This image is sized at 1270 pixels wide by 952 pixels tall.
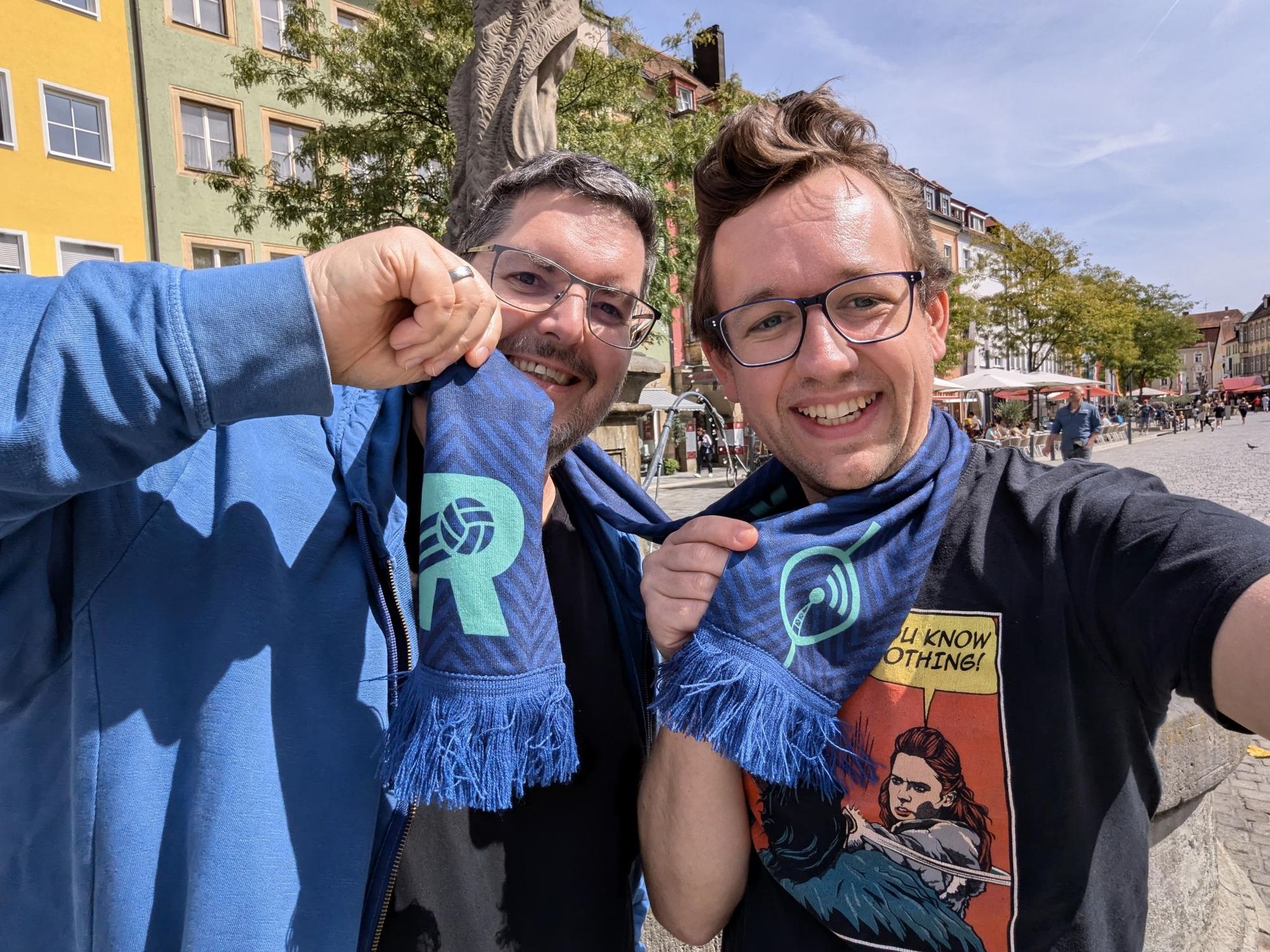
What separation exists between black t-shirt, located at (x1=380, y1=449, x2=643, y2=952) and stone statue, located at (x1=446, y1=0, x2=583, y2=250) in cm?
463

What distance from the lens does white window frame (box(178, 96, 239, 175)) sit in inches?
720

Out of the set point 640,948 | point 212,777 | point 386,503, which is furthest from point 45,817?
point 640,948

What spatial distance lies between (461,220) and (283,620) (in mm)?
5967

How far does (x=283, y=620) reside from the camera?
1182 mm

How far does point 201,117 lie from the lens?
61.5 feet

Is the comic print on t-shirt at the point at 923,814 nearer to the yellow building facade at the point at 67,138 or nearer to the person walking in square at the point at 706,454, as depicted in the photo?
the yellow building facade at the point at 67,138

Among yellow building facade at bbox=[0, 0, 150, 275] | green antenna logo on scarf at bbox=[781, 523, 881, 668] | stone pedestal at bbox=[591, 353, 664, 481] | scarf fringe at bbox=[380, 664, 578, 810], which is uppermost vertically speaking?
yellow building facade at bbox=[0, 0, 150, 275]

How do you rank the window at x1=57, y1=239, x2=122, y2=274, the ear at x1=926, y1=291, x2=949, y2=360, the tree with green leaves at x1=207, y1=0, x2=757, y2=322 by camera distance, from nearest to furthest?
the ear at x1=926, y1=291, x2=949, y2=360
the tree with green leaves at x1=207, y1=0, x2=757, y2=322
the window at x1=57, y1=239, x2=122, y2=274

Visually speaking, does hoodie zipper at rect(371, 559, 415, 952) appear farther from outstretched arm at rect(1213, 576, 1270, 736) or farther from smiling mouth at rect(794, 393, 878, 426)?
outstretched arm at rect(1213, 576, 1270, 736)

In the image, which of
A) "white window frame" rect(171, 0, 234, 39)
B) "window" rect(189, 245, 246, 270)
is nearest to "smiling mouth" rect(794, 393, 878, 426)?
"window" rect(189, 245, 246, 270)

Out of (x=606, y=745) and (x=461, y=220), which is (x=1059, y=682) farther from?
(x=461, y=220)

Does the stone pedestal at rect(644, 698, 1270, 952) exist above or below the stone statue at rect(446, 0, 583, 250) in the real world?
below

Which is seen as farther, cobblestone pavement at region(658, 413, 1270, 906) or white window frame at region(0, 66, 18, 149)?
white window frame at region(0, 66, 18, 149)

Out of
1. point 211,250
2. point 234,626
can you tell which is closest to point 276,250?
point 211,250
